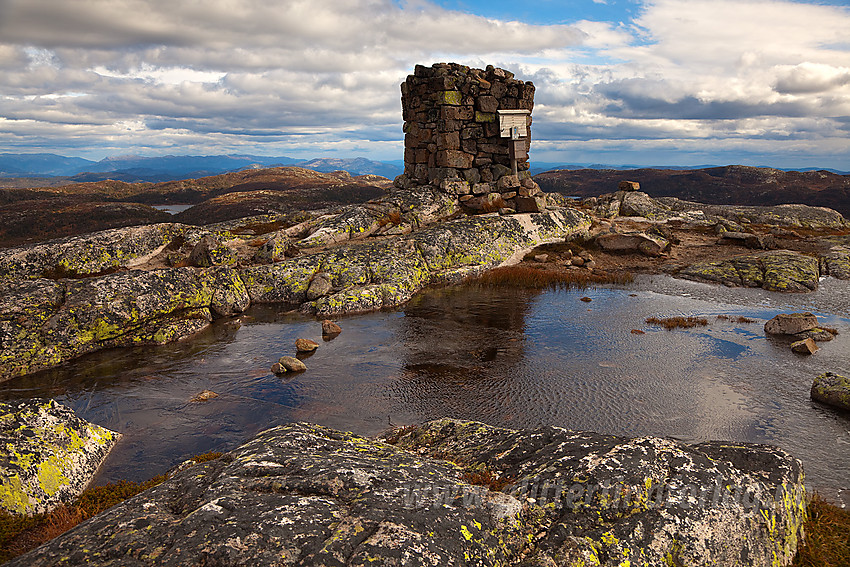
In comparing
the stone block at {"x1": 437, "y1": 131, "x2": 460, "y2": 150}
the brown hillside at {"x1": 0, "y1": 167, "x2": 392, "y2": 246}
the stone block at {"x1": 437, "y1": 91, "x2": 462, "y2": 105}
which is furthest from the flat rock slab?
the brown hillside at {"x1": 0, "y1": 167, "x2": 392, "y2": 246}

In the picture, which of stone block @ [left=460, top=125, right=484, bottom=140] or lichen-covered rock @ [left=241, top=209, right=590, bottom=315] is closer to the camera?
lichen-covered rock @ [left=241, top=209, right=590, bottom=315]

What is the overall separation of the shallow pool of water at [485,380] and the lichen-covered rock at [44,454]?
1.88 ft

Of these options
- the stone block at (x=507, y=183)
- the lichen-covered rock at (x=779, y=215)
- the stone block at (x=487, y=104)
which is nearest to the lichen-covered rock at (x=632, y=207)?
the lichen-covered rock at (x=779, y=215)

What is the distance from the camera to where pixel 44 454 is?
9.54 m

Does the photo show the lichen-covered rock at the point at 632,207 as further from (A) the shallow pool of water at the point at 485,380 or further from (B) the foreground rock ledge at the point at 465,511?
(B) the foreground rock ledge at the point at 465,511

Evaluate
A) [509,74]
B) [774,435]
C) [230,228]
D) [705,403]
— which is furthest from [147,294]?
[509,74]

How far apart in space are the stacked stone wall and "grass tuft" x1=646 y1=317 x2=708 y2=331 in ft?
55.7

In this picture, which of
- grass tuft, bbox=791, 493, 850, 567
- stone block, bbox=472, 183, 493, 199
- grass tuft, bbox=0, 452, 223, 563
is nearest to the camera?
grass tuft, bbox=791, 493, 850, 567

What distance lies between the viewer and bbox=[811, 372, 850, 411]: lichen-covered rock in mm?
12352

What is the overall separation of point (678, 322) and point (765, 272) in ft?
35.7

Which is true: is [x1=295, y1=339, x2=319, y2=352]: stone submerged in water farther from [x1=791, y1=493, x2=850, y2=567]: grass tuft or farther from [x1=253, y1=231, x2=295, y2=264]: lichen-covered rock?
[x1=791, y1=493, x2=850, y2=567]: grass tuft

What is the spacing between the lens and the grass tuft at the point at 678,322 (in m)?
19.3

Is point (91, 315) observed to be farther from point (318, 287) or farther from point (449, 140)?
point (449, 140)

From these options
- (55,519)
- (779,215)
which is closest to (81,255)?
(55,519)
